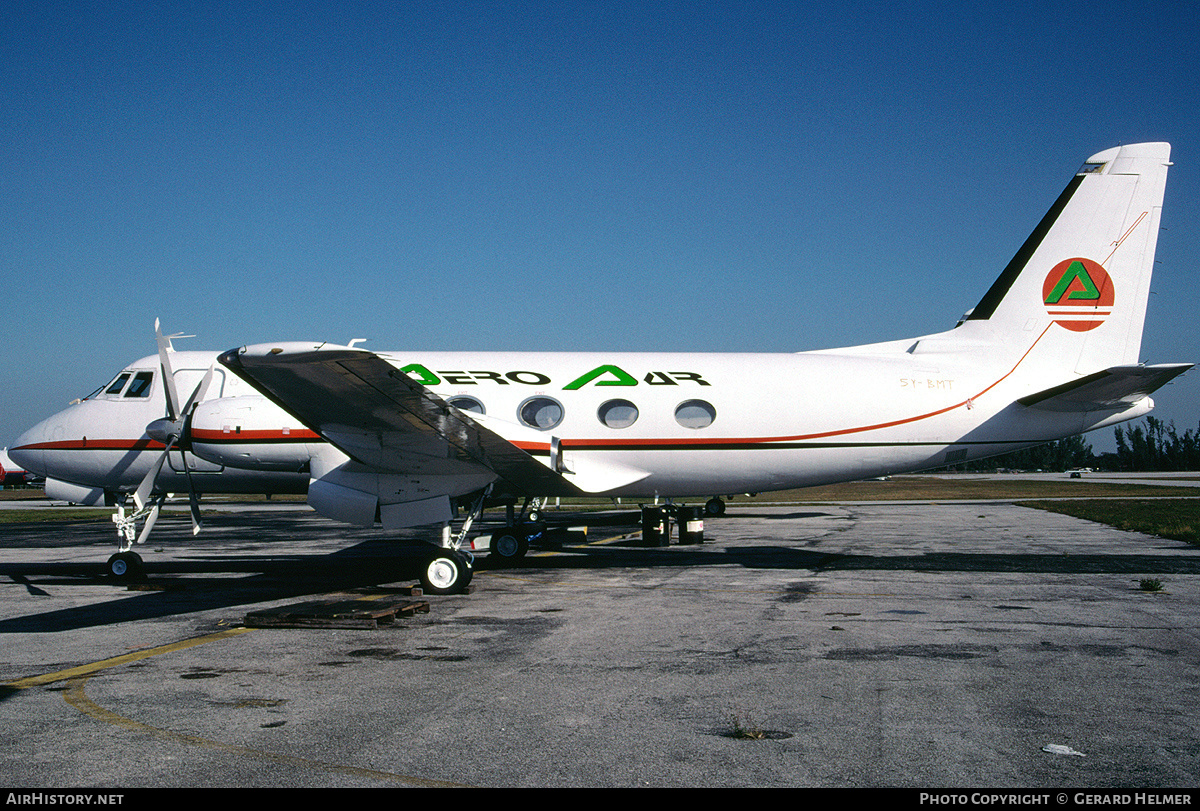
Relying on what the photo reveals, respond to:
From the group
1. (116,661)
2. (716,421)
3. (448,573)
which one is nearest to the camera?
(116,661)

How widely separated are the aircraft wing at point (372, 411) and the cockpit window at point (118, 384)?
293 inches

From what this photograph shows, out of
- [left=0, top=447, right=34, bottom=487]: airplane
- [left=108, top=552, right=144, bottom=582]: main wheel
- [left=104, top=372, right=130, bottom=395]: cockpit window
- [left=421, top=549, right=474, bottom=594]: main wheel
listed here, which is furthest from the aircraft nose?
[left=0, top=447, right=34, bottom=487]: airplane

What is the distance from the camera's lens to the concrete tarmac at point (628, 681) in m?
5.44

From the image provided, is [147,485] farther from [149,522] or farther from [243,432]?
[243,432]

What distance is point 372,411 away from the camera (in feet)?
39.9

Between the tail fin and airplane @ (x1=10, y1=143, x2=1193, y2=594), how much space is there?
3cm

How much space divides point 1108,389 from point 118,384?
65.2 feet

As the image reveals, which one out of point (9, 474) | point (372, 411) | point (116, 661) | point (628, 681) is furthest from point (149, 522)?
point (9, 474)

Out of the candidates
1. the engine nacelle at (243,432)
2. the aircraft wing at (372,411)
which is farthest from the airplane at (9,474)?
the aircraft wing at (372,411)

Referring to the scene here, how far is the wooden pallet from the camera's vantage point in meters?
10.4

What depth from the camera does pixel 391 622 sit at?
35.3 ft

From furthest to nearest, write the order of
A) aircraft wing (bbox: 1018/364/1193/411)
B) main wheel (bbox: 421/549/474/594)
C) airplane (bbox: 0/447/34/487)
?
airplane (bbox: 0/447/34/487) < aircraft wing (bbox: 1018/364/1193/411) < main wheel (bbox: 421/549/474/594)

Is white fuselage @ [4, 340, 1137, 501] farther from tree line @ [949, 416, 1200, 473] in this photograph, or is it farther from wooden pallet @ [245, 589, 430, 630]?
tree line @ [949, 416, 1200, 473]

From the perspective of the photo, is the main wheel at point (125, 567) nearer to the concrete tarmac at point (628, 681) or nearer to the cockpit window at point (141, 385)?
the concrete tarmac at point (628, 681)
